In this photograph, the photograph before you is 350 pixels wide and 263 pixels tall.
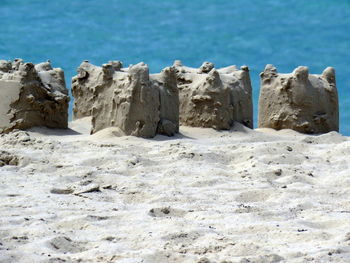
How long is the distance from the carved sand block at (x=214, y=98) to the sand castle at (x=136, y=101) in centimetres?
44

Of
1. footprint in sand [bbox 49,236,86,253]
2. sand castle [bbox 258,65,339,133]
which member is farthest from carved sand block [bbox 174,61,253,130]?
footprint in sand [bbox 49,236,86,253]

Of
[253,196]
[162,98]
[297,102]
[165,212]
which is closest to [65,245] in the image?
[165,212]

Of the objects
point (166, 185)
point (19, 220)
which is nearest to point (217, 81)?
point (166, 185)

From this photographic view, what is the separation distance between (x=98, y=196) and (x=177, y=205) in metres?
0.55

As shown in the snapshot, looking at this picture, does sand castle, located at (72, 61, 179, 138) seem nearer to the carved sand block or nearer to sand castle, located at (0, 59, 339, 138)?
sand castle, located at (0, 59, 339, 138)

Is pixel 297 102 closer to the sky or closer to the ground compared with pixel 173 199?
closer to the sky

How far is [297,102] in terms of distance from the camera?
7898 millimetres

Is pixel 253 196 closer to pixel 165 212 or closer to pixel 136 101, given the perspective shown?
pixel 165 212

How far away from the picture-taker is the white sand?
3.52 m

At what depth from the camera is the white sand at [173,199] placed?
11.6ft

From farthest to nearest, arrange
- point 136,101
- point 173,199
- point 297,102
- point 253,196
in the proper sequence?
1. point 297,102
2. point 136,101
3. point 253,196
4. point 173,199

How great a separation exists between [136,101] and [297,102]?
196 centimetres

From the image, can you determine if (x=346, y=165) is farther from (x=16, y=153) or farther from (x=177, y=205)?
(x=16, y=153)

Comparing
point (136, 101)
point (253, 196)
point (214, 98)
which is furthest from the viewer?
point (214, 98)
